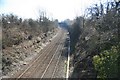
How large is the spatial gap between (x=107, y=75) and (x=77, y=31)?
43.8 m

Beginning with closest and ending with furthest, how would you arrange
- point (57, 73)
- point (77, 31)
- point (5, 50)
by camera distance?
point (57, 73), point (5, 50), point (77, 31)

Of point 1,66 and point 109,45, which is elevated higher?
point 109,45

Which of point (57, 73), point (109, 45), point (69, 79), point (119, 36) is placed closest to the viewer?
point (119, 36)

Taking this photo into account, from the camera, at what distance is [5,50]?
3472cm

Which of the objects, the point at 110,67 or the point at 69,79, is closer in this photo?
the point at 110,67

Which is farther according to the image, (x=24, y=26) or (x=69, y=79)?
(x=24, y=26)

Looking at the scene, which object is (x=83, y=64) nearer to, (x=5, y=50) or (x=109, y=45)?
(x=109, y=45)

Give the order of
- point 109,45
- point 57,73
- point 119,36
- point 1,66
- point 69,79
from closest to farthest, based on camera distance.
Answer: point 119,36 → point 109,45 → point 69,79 → point 57,73 → point 1,66

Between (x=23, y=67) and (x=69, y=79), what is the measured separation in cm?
836

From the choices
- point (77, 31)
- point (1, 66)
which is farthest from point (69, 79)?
point (77, 31)

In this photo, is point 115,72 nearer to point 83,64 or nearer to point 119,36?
point 119,36

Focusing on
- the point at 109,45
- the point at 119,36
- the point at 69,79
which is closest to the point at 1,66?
the point at 69,79

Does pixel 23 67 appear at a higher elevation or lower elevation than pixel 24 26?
lower

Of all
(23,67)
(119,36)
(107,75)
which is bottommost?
(23,67)
